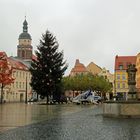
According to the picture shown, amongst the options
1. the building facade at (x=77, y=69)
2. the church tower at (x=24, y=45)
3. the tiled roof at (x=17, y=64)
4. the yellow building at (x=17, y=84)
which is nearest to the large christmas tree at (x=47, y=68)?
the yellow building at (x=17, y=84)

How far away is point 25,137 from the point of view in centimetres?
1316

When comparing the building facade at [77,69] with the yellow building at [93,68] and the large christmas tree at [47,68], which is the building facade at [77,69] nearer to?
the yellow building at [93,68]

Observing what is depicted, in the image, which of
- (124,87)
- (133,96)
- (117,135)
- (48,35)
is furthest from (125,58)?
(117,135)

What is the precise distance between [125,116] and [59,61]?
41.6m

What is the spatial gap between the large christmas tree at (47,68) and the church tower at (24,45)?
89.2 m

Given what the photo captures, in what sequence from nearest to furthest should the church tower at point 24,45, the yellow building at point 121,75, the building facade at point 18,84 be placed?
the building facade at point 18,84, the yellow building at point 121,75, the church tower at point 24,45

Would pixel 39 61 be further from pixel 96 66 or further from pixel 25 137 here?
pixel 96 66

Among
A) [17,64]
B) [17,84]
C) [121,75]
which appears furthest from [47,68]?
[121,75]

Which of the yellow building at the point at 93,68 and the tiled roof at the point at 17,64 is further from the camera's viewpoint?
the yellow building at the point at 93,68

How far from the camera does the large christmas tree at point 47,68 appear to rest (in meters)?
63.2

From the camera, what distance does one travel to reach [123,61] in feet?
441

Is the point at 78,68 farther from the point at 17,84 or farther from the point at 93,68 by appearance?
the point at 17,84

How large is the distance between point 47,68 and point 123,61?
73944 millimetres

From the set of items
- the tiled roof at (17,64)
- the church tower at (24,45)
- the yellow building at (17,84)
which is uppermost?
the church tower at (24,45)
